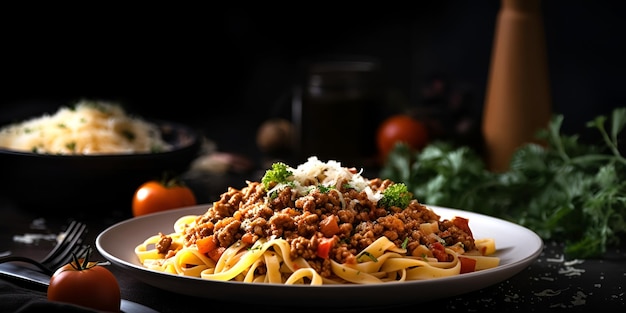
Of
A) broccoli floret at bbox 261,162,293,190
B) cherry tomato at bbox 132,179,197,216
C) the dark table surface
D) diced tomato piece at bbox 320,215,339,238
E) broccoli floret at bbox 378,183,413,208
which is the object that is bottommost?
the dark table surface

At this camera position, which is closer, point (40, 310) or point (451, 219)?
point (40, 310)

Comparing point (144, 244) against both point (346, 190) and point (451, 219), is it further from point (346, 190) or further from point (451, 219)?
point (451, 219)

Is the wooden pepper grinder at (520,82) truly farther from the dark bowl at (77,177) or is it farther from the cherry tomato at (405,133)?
the dark bowl at (77,177)

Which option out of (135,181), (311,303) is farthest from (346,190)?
(135,181)

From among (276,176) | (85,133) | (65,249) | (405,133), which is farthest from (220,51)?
(276,176)

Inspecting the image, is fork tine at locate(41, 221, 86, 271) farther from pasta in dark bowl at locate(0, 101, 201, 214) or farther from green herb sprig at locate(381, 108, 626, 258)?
green herb sprig at locate(381, 108, 626, 258)

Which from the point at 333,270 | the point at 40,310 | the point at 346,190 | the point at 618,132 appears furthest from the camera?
the point at 618,132

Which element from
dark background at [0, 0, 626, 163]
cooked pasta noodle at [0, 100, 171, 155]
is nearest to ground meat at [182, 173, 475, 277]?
cooked pasta noodle at [0, 100, 171, 155]
